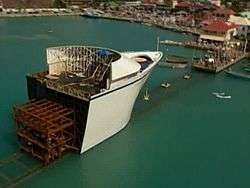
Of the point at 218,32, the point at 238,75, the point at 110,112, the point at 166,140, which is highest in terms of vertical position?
the point at 218,32

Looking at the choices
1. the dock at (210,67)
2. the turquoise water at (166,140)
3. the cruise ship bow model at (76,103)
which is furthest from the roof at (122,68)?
the dock at (210,67)

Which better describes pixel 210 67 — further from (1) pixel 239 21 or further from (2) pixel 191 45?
(1) pixel 239 21

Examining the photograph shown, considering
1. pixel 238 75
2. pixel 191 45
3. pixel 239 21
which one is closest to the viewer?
pixel 238 75

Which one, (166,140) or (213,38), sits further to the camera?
(213,38)

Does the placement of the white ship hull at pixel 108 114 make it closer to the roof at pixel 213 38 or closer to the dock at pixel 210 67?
the dock at pixel 210 67

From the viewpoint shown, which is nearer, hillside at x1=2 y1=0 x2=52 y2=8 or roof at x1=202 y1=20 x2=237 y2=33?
roof at x1=202 y1=20 x2=237 y2=33

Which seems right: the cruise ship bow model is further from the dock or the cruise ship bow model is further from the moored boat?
the dock

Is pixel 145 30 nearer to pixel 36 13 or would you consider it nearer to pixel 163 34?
pixel 163 34

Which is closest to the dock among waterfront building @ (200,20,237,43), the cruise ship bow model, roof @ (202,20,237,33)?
waterfront building @ (200,20,237,43)

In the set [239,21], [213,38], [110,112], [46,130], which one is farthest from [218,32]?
[46,130]
